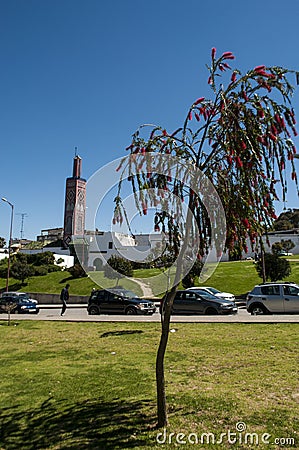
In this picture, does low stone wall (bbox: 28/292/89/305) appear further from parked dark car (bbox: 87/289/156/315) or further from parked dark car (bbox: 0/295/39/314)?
parked dark car (bbox: 87/289/156/315)

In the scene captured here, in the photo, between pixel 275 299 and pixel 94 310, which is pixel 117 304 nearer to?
pixel 94 310

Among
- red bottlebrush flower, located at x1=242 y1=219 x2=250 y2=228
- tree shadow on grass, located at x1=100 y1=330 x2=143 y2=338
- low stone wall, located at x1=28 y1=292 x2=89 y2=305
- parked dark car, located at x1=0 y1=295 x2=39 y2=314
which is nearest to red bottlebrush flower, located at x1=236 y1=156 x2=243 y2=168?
red bottlebrush flower, located at x1=242 y1=219 x2=250 y2=228

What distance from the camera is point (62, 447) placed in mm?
4207

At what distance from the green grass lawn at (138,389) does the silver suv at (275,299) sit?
5.19 meters

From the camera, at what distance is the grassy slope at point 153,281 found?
37.0m

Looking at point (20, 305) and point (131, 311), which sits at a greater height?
point (20, 305)

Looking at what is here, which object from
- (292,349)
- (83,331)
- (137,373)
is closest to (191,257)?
(137,373)

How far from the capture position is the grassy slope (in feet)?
121

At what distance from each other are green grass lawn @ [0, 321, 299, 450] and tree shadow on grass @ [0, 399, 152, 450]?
13mm

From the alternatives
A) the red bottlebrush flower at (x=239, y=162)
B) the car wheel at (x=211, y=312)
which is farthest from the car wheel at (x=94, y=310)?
the red bottlebrush flower at (x=239, y=162)

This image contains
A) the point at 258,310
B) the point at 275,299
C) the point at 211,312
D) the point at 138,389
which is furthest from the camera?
the point at 211,312

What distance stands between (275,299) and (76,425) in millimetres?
13735

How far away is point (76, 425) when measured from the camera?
15.8ft

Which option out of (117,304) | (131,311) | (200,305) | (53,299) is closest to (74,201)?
(53,299)
